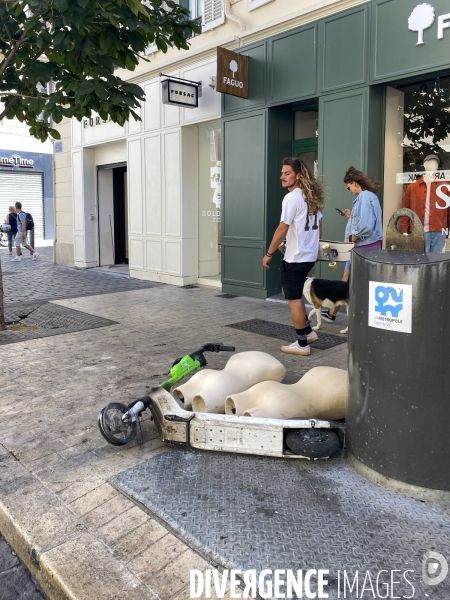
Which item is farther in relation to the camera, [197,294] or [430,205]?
[197,294]

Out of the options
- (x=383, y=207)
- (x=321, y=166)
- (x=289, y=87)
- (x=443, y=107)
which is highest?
(x=289, y=87)

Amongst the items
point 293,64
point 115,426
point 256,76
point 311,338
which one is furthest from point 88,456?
point 256,76

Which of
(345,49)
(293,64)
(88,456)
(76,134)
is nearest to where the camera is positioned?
(88,456)

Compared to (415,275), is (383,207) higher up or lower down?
higher up

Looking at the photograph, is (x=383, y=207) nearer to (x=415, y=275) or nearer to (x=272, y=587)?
(x=415, y=275)

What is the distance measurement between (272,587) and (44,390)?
9.69ft

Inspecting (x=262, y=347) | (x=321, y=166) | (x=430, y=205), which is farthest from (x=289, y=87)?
(x=262, y=347)

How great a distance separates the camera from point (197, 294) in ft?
31.8

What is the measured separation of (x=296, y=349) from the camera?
5508mm

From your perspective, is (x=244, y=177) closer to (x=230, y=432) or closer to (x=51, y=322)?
(x=51, y=322)

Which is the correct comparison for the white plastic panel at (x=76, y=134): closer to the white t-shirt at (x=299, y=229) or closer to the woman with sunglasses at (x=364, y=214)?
the woman with sunglasses at (x=364, y=214)

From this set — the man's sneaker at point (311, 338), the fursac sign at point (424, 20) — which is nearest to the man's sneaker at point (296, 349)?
the man's sneaker at point (311, 338)

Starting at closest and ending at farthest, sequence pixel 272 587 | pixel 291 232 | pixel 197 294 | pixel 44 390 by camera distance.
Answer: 1. pixel 272 587
2. pixel 44 390
3. pixel 291 232
4. pixel 197 294

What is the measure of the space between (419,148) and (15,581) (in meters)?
6.92
